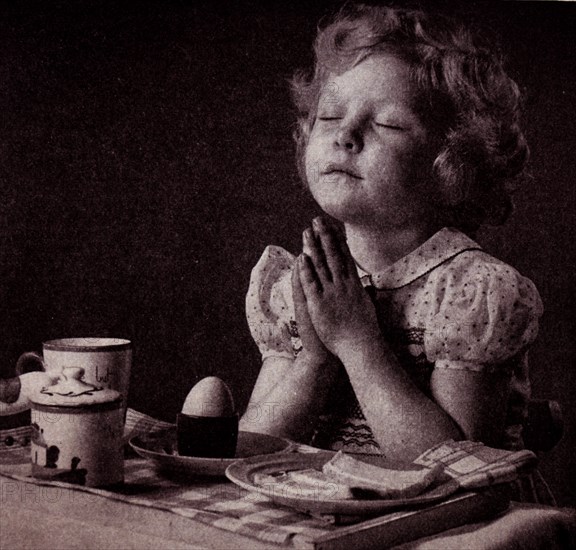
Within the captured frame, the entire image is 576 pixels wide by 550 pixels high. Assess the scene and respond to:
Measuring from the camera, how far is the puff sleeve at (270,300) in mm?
1415

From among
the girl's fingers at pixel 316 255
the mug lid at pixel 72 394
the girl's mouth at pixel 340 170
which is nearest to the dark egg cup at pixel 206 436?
the mug lid at pixel 72 394

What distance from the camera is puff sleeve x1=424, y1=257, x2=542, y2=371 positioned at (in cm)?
119

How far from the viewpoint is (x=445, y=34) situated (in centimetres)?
132

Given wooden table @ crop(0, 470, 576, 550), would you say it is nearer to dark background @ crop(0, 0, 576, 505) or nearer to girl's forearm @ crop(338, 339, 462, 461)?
girl's forearm @ crop(338, 339, 462, 461)

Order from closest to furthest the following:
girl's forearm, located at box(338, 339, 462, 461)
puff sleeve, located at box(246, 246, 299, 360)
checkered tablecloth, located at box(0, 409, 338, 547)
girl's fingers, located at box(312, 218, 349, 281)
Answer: checkered tablecloth, located at box(0, 409, 338, 547)
girl's forearm, located at box(338, 339, 462, 461)
girl's fingers, located at box(312, 218, 349, 281)
puff sleeve, located at box(246, 246, 299, 360)

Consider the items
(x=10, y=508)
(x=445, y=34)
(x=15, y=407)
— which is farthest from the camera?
(x=445, y=34)

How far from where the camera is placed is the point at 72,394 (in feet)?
3.02

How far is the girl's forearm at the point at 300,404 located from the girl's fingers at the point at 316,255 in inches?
5.0

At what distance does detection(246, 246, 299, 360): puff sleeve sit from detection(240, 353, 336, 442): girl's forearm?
111mm

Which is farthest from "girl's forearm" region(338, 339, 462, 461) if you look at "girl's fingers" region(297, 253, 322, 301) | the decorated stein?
the decorated stein

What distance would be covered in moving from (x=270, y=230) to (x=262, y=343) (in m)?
0.19

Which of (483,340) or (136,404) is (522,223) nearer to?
(483,340)

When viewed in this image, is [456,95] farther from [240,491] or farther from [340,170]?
[240,491]

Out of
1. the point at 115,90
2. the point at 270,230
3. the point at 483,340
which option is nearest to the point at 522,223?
the point at 483,340
